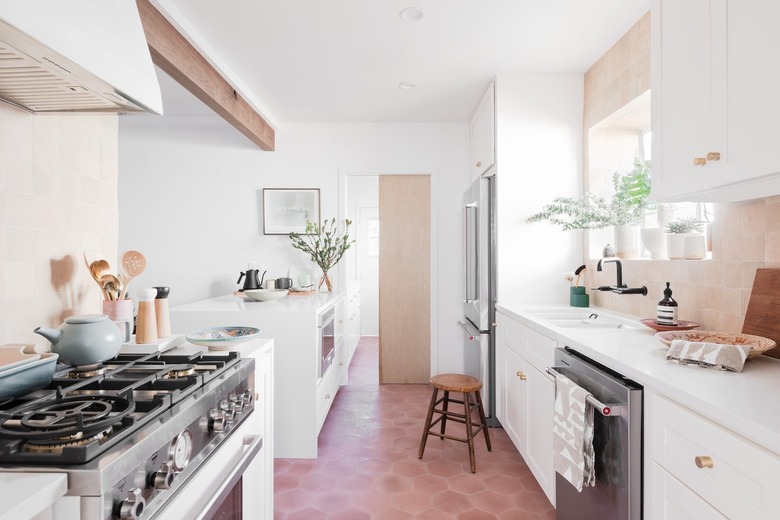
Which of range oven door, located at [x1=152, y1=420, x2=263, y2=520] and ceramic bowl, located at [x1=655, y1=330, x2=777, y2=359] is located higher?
ceramic bowl, located at [x1=655, y1=330, x2=777, y2=359]

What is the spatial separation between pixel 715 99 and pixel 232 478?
182 centimetres

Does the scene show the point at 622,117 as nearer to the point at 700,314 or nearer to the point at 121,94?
the point at 700,314

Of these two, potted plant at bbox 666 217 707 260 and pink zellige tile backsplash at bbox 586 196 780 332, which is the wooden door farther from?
potted plant at bbox 666 217 707 260

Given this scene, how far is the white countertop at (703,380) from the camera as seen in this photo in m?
0.89

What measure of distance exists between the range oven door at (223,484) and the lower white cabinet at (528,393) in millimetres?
1295

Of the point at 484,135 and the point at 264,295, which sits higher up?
the point at 484,135

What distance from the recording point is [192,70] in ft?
8.22

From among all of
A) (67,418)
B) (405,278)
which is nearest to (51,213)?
(67,418)

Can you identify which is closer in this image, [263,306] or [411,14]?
[411,14]

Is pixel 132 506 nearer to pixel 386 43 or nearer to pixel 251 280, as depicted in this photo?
pixel 386 43

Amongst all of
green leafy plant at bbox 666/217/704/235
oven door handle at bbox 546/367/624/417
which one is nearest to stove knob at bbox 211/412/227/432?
oven door handle at bbox 546/367/624/417

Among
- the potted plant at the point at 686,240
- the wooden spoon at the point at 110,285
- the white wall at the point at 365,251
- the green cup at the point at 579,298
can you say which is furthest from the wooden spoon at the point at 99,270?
the white wall at the point at 365,251

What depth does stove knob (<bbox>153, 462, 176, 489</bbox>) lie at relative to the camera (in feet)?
2.70

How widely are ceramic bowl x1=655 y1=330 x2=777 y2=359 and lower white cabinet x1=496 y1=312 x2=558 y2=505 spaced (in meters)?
0.46
